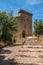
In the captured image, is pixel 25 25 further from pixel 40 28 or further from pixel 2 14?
pixel 2 14

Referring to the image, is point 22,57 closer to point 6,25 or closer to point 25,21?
point 6,25

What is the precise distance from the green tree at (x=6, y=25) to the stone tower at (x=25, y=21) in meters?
14.2

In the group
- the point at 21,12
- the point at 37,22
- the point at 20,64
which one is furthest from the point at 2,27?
the point at 21,12

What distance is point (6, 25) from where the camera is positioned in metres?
20.2

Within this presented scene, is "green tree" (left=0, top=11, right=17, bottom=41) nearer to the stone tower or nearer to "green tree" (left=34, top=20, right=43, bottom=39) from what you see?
"green tree" (left=34, top=20, right=43, bottom=39)

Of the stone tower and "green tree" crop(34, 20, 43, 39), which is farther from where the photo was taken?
the stone tower

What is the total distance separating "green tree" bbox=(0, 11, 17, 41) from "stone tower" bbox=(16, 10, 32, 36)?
14.2m

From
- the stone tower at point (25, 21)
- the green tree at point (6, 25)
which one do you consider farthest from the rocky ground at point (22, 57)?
the stone tower at point (25, 21)

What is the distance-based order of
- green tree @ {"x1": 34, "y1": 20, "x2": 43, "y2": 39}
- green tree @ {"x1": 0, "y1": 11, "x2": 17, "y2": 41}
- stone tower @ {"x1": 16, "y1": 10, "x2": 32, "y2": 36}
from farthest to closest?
stone tower @ {"x1": 16, "y1": 10, "x2": 32, "y2": 36}
green tree @ {"x1": 34, "y1": 20, "x2": 43, "y2": 39}
green tree @ {"x1": 0, "y1": 11, "x2": 17, "y2": 41}

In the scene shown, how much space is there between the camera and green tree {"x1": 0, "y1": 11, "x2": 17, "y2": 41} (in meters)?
20.0

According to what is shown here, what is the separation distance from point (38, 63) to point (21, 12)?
29311 millimetres

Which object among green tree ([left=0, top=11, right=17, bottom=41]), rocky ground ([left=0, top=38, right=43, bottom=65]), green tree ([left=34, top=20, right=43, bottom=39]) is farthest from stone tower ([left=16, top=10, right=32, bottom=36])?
rocky ground ([left=0, top=38, right=43, bottom=65])

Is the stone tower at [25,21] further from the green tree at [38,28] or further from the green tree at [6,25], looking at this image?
the green tree at [6,25]

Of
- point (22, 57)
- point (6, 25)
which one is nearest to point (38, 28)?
point (6, 25)
